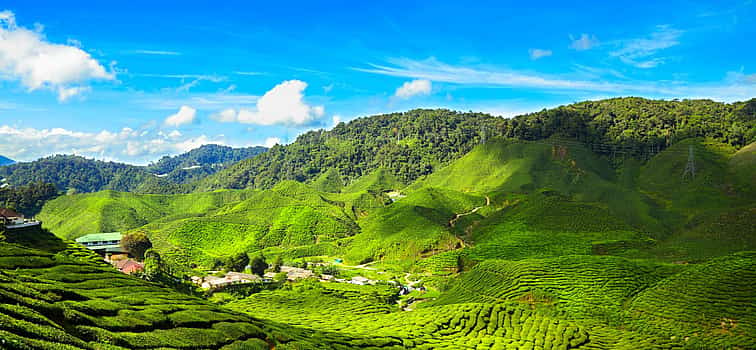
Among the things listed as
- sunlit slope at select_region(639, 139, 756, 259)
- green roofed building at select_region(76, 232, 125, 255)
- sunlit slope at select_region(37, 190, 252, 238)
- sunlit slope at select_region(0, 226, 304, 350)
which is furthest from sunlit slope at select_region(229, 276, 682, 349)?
sunlit slope at select_region(37, 190, 252, 238)

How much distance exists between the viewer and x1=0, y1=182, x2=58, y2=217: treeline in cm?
15400

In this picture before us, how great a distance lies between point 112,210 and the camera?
155375mm

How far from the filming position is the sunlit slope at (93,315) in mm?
17984

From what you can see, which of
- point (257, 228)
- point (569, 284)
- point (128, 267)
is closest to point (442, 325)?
point (569, 284)

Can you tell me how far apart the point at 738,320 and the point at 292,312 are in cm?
5564

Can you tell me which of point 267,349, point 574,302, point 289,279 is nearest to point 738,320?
point 574,302

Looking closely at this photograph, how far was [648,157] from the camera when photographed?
550 feet

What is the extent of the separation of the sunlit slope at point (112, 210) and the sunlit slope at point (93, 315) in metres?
127

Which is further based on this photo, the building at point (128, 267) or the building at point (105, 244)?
the building at point (105, 244)

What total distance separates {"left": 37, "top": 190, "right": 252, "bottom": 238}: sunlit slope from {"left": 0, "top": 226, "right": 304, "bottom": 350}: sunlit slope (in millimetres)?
126660

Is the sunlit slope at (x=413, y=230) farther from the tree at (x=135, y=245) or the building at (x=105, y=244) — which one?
the building at (x=105, y=244)

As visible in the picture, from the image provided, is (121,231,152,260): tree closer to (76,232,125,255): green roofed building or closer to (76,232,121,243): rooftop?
(76,232,125,255): green roofed building

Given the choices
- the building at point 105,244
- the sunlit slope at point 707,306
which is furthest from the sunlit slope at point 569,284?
the building at point 105,244

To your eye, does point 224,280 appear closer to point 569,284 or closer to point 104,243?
point 104,243
